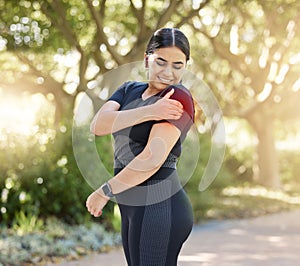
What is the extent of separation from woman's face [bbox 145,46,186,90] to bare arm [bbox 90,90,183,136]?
0.08 m

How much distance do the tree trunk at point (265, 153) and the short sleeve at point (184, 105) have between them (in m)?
17.5

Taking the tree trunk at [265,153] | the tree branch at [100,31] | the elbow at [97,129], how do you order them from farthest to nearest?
the tree trunk at [265,153], the tree branch at [100,31], the elbow at [97,129]

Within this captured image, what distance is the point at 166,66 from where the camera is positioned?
8.16 ft

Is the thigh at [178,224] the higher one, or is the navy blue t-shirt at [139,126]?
the navy blue t-shirt at [139,126]

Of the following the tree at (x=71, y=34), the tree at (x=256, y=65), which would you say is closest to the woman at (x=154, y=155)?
the tree at (x=71, y=34)

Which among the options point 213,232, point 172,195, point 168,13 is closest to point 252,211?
point 213,232

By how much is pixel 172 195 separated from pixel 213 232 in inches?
338

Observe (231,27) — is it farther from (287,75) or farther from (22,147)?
Answer: (22,147)

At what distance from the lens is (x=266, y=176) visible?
20859 millimetres

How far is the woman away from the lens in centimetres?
241

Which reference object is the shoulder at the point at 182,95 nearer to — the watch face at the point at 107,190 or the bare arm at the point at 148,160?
the bare arm at the point at 148,160

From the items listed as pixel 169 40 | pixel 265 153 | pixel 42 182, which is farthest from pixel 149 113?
pixel 265 153

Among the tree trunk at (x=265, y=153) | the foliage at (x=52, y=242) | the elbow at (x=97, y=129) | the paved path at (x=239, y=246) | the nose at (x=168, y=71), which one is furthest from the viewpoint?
the tree trunk at (x=265, y=153)

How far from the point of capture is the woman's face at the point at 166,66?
8.14ft
